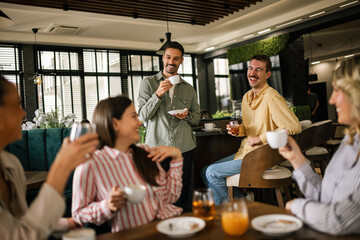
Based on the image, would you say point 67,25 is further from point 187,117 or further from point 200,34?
point 187,117

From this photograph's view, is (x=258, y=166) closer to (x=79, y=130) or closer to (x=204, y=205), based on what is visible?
(x=204, y=205)

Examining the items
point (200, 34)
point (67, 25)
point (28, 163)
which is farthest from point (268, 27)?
point (28, 163)

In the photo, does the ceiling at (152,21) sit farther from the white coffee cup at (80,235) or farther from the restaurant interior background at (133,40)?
the white coffee cup at (80,235)

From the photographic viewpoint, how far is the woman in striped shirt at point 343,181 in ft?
3.55

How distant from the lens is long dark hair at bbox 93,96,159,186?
1.58 metres

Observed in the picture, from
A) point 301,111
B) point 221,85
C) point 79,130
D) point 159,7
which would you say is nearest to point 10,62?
point 159,7

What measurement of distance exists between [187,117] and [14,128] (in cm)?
194

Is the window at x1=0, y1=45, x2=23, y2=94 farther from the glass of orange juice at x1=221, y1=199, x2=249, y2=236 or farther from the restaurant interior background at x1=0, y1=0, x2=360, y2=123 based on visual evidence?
the glass of orange juice at x1=221, y1=199, x2=249, y2=236

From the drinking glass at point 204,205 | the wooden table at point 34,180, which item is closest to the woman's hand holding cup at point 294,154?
the drinking glass at point 204,205

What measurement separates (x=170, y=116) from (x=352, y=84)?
189 cm

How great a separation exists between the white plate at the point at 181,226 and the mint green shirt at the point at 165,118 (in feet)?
5.18

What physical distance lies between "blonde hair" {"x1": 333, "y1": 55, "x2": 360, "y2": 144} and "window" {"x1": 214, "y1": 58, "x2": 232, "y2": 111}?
35.5 ft

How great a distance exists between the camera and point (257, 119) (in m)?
2.72

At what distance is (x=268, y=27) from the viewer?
27.5 ft
